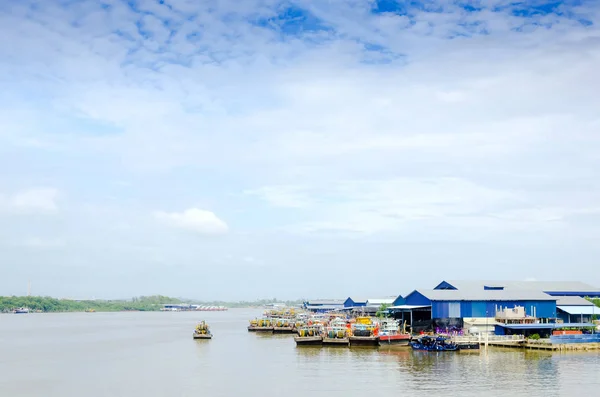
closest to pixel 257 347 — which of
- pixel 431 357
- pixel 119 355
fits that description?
pixel 119 355

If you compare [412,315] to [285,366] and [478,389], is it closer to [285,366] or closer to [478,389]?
[285,366]

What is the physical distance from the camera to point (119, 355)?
145ft

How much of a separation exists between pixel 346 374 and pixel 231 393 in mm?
7171

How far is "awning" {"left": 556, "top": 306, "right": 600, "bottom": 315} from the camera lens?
5357cm

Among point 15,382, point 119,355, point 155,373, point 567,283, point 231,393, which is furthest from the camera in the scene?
point 567,283

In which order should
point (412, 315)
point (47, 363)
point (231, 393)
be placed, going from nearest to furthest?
point (231, 393) → point (47, 363) → point (412, 315)

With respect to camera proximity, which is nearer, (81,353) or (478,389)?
(478,389)

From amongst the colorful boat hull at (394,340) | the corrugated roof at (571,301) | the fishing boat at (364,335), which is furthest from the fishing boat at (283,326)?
the corrugated roof at (571,301)

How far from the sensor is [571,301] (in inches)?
2212

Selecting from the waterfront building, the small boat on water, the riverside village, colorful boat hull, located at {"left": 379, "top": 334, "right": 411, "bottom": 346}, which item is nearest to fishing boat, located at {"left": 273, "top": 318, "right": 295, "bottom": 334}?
the riverside village

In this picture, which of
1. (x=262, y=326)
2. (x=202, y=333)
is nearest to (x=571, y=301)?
(x=262, y=326)

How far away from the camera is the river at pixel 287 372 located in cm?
2853

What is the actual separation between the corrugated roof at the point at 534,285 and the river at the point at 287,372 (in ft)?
45.7

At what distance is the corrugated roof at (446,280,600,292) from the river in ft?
45.7
